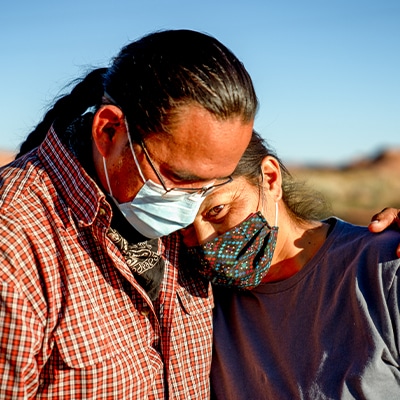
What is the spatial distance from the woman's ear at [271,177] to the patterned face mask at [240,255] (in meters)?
0.17

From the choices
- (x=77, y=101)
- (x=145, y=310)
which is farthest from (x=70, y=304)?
(x=77, y=101)

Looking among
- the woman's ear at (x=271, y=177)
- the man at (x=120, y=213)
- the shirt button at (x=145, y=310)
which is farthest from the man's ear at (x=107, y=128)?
the woman's ear at (x=271, y=177)

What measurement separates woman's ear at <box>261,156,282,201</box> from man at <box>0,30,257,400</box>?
35 centimetres

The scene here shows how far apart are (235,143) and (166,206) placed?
0.40 metres

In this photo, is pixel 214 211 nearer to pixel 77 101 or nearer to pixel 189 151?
pixel 189 151

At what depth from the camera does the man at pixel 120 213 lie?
2744 mm

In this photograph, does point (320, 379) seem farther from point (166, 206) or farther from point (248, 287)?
point (166, 206)

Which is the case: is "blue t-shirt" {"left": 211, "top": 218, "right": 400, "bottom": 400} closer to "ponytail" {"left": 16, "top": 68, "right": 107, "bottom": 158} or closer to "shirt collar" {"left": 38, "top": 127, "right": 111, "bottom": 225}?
"shirt collar" {"left": 38, "top": 127, "right": 111, "bottom": 225}

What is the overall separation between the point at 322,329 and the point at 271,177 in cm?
82

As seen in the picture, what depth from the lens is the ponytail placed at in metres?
3.30

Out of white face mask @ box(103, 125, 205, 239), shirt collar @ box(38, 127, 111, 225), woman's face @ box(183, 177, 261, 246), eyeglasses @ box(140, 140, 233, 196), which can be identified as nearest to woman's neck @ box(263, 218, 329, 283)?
woman's face @ box(183, 177, 261, 246)

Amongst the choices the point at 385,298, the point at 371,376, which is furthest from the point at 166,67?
the point at 371,376

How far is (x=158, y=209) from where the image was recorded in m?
3.07

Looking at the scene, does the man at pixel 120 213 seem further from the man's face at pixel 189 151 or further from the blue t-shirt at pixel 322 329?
the blue t-shirt at pixel 322 329
